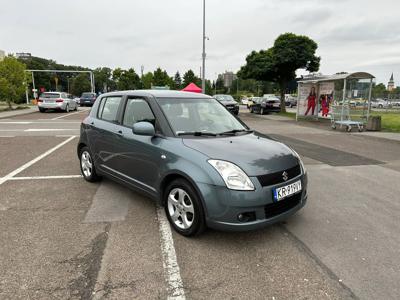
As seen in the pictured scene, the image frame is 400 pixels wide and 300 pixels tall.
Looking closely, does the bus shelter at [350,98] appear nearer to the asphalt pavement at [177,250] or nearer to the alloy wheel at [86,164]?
the asphalt pavement at [177,250]

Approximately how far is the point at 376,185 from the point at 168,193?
166 inches

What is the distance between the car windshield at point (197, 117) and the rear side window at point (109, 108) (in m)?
1.00

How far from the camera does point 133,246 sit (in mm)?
3373

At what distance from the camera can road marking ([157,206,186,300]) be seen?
2626 millimetres

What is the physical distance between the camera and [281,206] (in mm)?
3430

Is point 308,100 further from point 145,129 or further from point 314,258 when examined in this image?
point 314,258

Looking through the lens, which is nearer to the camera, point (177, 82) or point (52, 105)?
point (52, 105)

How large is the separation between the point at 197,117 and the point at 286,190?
1.61 meters

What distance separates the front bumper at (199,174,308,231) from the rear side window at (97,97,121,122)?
2.35 meters

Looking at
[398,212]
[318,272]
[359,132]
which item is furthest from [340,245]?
[359,132]

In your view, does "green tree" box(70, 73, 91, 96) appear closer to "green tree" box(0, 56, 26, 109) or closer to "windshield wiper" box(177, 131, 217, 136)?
"green tree" box(0, 56, 26, 109)

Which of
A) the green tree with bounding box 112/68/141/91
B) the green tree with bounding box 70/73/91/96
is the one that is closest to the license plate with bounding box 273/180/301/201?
the green tree with bounding box 112/68/141/91

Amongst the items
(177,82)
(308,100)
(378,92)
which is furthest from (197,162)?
(177,82)

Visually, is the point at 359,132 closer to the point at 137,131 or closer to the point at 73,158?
the point at 73,158
